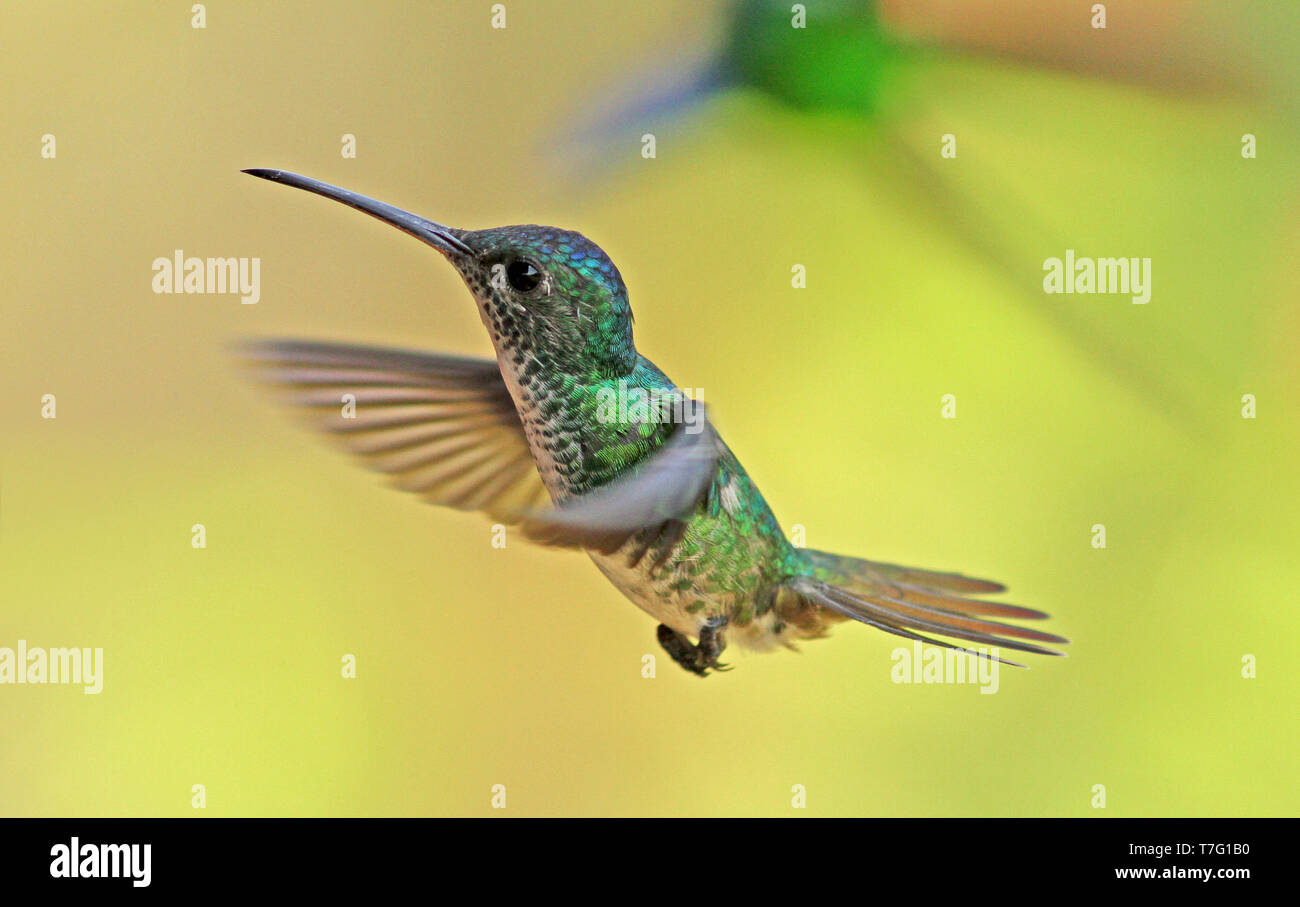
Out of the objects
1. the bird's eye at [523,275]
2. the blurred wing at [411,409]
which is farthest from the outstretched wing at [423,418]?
the bird's eye at [523,275]

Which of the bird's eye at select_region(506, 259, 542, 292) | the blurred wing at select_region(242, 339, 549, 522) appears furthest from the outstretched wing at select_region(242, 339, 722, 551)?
the bird's eye at select_region(506, 259, 542, 292)

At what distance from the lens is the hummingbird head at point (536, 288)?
0.56 meters

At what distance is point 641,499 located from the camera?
0.48 metres

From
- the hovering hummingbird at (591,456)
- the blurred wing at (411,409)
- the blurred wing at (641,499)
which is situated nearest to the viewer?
the blurred wing at (641,499)

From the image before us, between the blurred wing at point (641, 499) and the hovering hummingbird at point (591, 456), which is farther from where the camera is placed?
the hovering hummingbird at point (591, 456)

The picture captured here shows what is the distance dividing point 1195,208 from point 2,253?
1273 mm

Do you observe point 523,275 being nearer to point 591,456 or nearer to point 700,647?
point 591,456

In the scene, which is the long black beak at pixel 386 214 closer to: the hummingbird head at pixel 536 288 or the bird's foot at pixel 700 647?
the hummingbird head at pixel 536 288

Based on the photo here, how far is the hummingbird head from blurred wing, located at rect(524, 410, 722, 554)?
0.07 metres

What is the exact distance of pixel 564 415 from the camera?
566 millimetres

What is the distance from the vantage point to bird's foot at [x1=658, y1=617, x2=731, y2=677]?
0.66 m

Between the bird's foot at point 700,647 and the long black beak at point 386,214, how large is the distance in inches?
10.3

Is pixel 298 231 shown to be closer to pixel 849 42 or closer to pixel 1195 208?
pixel 849 42

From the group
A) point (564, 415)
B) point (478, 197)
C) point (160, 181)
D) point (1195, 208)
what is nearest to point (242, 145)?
point (160, 181)
